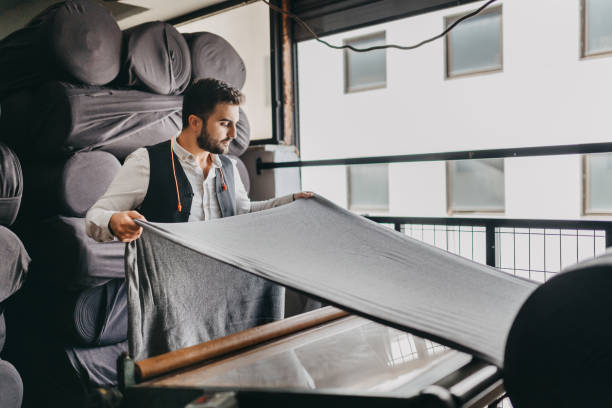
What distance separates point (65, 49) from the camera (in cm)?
167

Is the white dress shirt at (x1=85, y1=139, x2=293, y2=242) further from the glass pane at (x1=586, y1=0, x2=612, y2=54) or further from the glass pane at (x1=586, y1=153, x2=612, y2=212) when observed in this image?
the glass pane at (x1=586, y1=153, x2=612, y2=212)

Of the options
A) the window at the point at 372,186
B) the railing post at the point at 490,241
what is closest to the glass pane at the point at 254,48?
the railing post at the point at 490,241

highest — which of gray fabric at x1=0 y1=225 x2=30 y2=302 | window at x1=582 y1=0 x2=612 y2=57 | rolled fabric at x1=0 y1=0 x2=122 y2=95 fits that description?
window at x1=582 y1=0 x2=612 y2=57

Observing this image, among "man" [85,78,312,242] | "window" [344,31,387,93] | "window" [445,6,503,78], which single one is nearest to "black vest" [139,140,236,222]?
"man" [85,78,312,242]

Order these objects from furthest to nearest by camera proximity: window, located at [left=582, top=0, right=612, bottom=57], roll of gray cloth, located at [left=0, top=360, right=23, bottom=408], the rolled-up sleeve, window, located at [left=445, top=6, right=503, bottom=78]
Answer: window, located at [left=445, top=6, right=503, bottom=78] < window, located at [left=582, top=0, right=612, bottom=57] < roll of gray cloth, located at [left=0, top=360, right=23, bottom=408] < the rolled-up sleeve

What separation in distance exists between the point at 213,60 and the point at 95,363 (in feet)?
4.50

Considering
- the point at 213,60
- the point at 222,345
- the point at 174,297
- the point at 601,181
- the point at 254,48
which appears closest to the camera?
the point at 222,345

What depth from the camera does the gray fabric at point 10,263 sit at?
1555 mm

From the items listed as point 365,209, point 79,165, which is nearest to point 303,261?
point 79,165

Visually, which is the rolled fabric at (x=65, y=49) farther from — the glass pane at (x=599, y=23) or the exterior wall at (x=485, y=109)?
the glass pane at (x=599, y=23)

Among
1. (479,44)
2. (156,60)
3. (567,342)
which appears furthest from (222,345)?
(479,44)

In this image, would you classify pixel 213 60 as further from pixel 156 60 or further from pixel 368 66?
pixel 368 66

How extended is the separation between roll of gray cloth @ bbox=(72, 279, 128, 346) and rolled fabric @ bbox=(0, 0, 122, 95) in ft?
2.53

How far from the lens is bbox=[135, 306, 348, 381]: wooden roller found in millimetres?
906
